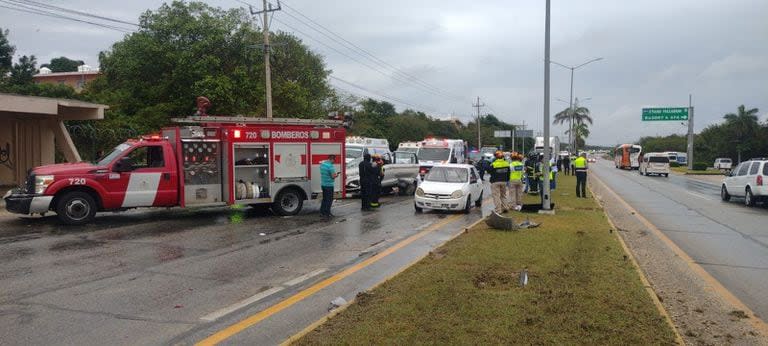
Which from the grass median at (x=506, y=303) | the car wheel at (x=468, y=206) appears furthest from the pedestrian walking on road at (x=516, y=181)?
A: the grass median at (x=506, y=303)

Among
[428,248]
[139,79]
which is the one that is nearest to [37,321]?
[428,248]

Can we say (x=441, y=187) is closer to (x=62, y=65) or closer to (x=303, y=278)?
(x=303, y=278)

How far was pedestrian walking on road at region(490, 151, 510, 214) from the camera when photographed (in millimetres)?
15469

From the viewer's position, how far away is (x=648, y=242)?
37.8 feet

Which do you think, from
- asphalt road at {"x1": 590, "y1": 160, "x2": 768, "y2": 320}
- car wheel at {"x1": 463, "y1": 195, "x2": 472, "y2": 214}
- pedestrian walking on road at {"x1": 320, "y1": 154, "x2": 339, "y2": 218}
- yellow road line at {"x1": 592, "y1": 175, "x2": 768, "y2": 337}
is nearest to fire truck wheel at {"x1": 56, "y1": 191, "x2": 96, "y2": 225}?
pedestrian walking on road at {"x1": 320, "y1": 154, "x2": 339, "y2": 218}

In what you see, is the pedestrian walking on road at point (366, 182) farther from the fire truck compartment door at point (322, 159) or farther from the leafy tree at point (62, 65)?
the leafy tree at point (62, 65)

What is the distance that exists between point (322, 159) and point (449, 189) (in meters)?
3.54

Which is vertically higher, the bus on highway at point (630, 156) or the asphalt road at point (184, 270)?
the bus on highway at point (630, 156)

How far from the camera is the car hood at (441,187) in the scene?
15.9 meters

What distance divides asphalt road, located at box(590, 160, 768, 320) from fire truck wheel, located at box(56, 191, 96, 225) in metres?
11.9

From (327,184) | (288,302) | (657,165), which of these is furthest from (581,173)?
(657,165)

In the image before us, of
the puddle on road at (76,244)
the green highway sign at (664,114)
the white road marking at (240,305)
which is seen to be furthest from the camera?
the green highway sign at (664,114)

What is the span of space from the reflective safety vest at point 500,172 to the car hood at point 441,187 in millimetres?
1048

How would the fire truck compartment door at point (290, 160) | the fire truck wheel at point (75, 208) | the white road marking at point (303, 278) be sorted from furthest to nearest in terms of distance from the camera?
the fire truck compartment door at point (290, 160)
the fire truck wheel at point (75, 208)
the white road marking at point (303, 278)
